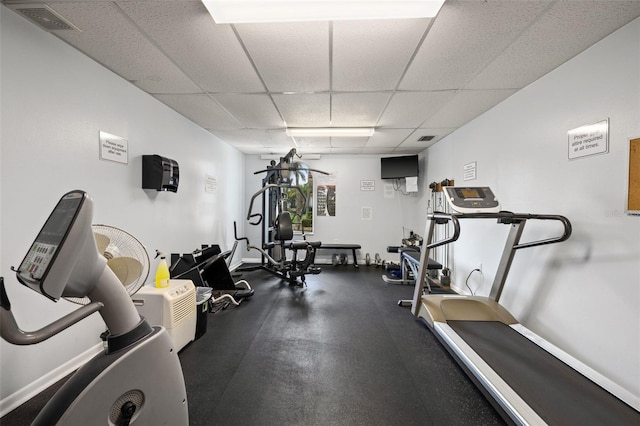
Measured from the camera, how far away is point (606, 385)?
58.8 inches

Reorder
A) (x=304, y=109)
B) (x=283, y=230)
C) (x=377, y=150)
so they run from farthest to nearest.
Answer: (x=377, y=150)
(x=283, y=230)
(x=304, y=109)

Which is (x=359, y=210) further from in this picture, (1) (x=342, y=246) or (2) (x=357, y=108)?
(2) (x=357, y=108)

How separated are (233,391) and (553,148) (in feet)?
10.2

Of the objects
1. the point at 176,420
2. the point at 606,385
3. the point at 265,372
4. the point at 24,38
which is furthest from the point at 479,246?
the point at 24,38

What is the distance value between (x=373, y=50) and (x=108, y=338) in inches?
88.1

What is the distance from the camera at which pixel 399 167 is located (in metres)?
4.86

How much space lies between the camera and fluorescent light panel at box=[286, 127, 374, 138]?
3.47 meters

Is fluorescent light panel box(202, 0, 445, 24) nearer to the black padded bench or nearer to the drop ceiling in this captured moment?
the drop ceiling

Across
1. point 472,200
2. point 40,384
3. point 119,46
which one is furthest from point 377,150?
point 40,384

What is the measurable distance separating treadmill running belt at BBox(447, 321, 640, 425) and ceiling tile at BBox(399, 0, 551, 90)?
224 centimetres

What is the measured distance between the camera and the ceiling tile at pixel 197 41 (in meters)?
1.42

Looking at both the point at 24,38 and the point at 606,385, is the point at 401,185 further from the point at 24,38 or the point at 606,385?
the point at 24,38

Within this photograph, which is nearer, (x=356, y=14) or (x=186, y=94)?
(x=356, y=14)

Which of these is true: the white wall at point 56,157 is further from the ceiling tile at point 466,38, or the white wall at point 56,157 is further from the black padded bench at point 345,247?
the black padded bench at point 345,247
